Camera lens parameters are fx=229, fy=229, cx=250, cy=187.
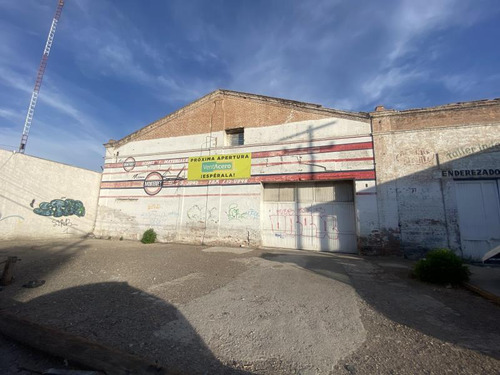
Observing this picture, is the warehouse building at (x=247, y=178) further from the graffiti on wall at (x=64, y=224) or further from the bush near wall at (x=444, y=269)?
the bush near wall at (x=444, y=269)

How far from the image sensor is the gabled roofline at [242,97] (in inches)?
417

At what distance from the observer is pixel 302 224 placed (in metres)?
10.7

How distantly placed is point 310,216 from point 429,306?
6689 mm

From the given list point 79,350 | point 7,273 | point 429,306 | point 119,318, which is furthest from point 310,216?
point 7,273

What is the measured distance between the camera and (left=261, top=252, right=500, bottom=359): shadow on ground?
9.68ft

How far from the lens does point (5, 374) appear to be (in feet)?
7.35

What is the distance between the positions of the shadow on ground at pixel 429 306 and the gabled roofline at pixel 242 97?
6.99 m

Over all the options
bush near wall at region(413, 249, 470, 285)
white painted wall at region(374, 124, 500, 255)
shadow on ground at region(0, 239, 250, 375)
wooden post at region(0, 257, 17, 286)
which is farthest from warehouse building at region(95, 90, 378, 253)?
wooden post at region(0, 257, 17, 286)

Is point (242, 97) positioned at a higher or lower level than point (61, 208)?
higher

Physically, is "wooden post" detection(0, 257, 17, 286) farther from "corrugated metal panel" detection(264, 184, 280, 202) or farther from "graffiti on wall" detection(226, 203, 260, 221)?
"corrugated metal panel" detection(264, 184, 280, 202)

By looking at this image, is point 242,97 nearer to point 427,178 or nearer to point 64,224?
point 427,178

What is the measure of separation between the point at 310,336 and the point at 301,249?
25.5 feet

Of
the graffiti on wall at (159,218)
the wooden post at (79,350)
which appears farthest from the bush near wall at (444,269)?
the graffiti on wall at (159,218)

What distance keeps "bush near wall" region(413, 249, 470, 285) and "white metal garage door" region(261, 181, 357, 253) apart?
14.5 feet
